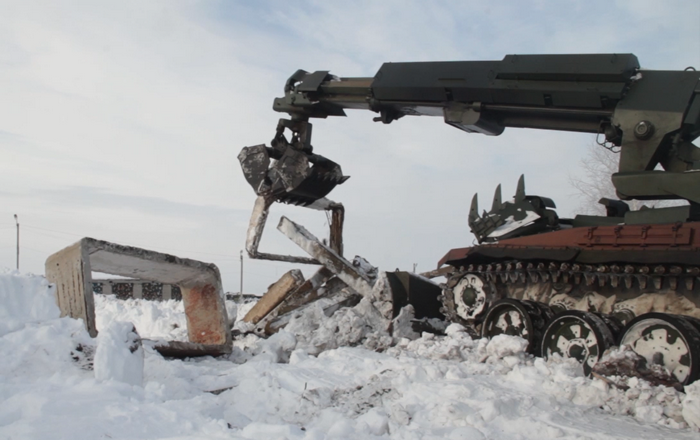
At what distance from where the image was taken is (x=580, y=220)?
7.62 m

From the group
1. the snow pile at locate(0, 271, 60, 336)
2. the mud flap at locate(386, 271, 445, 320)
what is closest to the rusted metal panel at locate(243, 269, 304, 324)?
the mud flap at locate(386, 271, 445, 320)

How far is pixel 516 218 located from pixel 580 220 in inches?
30.1

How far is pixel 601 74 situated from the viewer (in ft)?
21.1

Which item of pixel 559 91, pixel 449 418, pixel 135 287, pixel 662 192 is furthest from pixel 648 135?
pixel 135 287

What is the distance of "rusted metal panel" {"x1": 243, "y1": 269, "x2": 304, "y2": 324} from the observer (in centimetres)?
907

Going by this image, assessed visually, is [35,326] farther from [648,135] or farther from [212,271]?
[648,135]

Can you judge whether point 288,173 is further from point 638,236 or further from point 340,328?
point 638,236

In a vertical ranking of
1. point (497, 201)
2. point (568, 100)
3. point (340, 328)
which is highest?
point (568, 100)

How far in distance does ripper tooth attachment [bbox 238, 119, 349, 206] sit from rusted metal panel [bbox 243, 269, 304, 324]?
1126mm

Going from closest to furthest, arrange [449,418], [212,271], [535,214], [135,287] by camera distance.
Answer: [449,418] → [212,271] → [535,214] → [135,287]

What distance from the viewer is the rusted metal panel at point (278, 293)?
907cm

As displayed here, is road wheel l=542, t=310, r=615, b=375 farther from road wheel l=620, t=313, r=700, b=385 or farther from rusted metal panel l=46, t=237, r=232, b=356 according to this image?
rusted metal panel l=46, t=237, r=232, b=356

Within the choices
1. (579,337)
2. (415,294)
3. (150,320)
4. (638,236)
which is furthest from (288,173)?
(638,236)

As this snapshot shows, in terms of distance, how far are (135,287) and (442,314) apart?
42.0 ft
